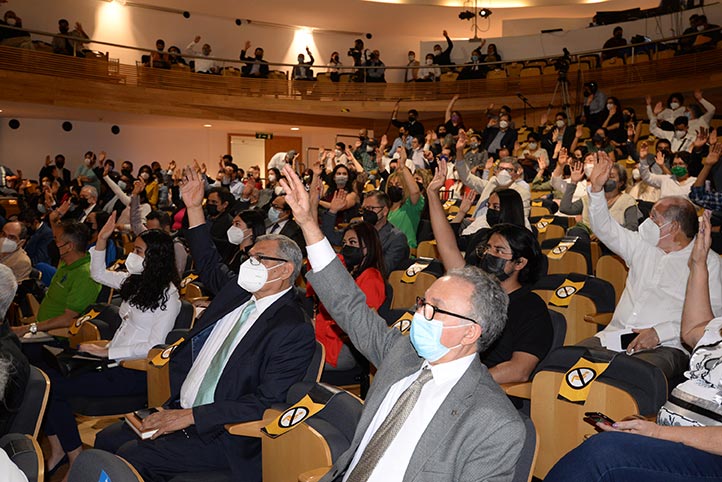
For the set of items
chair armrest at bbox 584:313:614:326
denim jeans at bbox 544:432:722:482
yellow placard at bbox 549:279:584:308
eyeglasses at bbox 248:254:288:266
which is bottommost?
denim jeans at bbox 544:432:722:482

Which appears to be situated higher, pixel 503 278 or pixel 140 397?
pixel 503 278

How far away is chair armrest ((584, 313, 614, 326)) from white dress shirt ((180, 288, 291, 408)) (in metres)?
1.83

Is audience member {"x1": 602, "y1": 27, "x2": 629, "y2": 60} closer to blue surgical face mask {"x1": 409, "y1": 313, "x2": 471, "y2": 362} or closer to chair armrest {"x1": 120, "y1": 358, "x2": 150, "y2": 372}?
chair armrest {"x1": 120, "y1": 358, "x2": 150, "y2": 372}

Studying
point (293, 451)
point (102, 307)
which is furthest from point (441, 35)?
point (293, 451)

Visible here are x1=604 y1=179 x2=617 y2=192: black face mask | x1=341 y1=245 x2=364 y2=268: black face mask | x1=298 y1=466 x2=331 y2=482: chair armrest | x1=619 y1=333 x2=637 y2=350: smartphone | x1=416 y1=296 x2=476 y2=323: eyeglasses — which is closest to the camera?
x1=416 y1=296 x2=476 y2=323: eyeglasses

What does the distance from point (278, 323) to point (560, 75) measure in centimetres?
1352

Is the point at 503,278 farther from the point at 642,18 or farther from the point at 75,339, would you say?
the point at 642,18

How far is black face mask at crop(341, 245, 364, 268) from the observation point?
404 cm

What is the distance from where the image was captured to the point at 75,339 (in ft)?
15.0

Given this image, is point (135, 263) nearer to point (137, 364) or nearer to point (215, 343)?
point (137, 364)

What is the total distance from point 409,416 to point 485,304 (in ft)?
1.30

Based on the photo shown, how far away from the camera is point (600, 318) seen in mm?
4031

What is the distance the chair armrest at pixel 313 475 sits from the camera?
7.47 ft

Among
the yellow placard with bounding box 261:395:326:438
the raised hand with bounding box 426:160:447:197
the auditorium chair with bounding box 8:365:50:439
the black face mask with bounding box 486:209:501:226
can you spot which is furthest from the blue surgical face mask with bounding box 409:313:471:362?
the black face mask with bounding box 486:209:501:226
